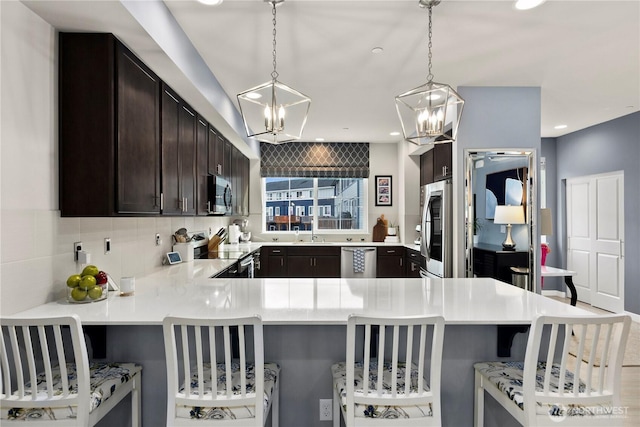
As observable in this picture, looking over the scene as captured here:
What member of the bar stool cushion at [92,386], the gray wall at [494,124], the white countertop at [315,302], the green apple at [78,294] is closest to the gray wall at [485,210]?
the gray wall at [494,124]

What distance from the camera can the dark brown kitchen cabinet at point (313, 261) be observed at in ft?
19.2

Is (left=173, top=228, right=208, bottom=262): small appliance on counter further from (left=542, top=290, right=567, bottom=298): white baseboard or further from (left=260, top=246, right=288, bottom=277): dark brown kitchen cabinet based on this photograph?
(left=542, top=290, right=567, bottom=298): white baseboard

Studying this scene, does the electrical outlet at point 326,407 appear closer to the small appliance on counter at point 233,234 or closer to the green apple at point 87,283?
the green apple at point 87,283

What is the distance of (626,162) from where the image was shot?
15.3ft

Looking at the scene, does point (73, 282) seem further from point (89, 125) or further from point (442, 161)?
point (442, 161)

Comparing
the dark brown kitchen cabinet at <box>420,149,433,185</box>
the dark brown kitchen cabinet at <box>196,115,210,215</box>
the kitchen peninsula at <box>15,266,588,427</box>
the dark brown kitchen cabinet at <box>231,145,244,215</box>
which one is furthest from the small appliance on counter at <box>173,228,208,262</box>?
the dark brown kitchen cabinet at <box>420,149,433,185</box>

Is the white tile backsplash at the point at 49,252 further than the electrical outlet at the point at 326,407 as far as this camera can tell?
No

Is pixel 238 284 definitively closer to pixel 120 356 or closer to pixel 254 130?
pixel 120 356

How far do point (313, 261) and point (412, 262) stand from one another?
148cm

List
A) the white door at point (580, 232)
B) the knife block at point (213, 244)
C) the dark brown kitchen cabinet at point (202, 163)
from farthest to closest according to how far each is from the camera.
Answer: the white door at point (580, 232), the knife block at point (213, 244), the dark brown kitchen cabinet at point (202, 163)

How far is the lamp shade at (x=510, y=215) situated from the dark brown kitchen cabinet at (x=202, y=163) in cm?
280

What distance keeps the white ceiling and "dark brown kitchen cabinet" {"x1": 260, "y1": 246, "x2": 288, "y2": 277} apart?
256 centimetres

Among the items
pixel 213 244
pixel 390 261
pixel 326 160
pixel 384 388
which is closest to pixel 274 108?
→ pixel 384 388

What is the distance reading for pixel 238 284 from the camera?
8.04 ft
